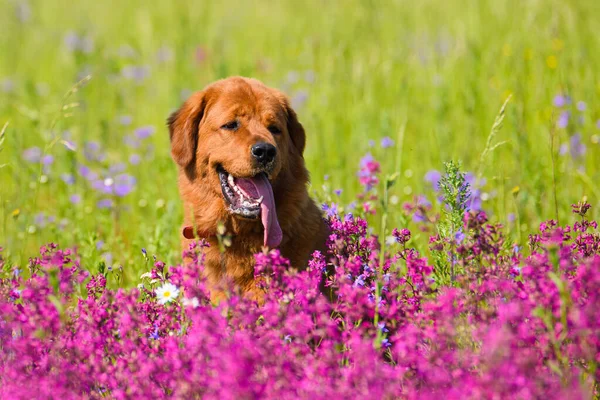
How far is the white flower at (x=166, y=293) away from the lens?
2.92m

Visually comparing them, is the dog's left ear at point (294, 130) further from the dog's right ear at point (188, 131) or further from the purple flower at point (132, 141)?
the purple flower at point (132, 141)

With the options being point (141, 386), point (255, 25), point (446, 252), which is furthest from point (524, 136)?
point (255, 25)

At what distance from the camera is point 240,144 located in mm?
3857

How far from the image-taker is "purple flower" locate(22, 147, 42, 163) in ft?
20.1

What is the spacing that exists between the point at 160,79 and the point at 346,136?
2593 mm

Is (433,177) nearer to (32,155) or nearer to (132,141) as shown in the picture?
(132,141)

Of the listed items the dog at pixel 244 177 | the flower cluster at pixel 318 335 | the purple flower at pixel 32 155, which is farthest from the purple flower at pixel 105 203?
the flower cluster at pixel 318 335

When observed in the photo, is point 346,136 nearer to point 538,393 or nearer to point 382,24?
point 382,24

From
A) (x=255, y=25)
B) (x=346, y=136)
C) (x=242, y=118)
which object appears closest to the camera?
(x=242, y=118)

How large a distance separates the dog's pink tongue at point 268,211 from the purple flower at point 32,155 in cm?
289

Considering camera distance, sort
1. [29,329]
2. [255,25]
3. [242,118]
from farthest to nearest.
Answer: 1. [255,25]
2. [242,118]
3. [29,329]

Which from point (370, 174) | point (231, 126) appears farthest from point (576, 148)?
point (231, 126)

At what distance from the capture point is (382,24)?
7852 millimetres

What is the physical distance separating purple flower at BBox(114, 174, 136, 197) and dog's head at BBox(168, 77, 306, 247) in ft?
4.55
